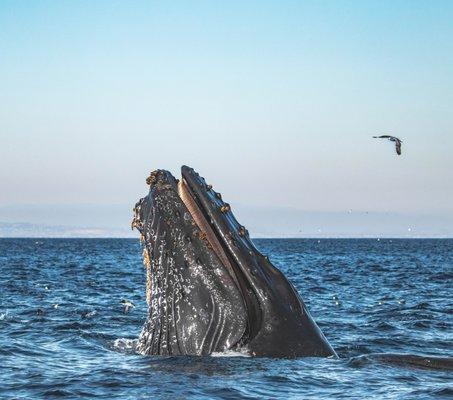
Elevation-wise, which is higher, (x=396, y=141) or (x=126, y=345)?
(x=396, y=141)

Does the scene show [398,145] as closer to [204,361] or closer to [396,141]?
[396,141]

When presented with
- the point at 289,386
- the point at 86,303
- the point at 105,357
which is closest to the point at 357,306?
the point at 86,303

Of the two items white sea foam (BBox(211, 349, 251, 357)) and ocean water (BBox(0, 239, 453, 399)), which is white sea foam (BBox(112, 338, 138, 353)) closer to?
ocean water (BBox(0, 239, 453, 399))

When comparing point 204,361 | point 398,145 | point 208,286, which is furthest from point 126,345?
point 398,145

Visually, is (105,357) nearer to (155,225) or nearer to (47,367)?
(47,367)

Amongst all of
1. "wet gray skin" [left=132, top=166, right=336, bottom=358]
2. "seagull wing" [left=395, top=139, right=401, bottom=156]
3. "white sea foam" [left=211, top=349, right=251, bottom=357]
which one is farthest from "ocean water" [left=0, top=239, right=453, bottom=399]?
"seagull wing" [left=395, top=139, right=401, bottom=156]

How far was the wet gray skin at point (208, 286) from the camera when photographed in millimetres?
8422

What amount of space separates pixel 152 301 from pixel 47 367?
2244 mm

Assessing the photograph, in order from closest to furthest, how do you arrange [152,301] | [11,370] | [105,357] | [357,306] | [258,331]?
[258,331], [152,301], [11,370], [105,357], [357,306]

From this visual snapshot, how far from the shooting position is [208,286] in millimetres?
8594

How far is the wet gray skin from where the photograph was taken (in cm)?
842

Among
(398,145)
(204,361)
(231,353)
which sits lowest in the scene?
(204,361)

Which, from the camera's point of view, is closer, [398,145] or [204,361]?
[204,361]

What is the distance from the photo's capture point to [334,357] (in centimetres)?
921
